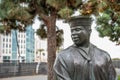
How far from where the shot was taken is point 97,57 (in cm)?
345

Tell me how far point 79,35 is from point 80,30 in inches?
2.0

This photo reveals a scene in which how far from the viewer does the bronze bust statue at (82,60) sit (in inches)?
132

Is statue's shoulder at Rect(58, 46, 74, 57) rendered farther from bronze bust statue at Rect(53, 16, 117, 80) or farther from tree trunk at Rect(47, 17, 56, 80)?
tree trunk at Rect(47, 17, 56, 80)

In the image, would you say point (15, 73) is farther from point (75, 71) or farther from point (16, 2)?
point (75, 71)

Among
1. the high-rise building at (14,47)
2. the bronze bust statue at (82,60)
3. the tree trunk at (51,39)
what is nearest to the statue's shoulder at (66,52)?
the bronze bust statue at (82,60)

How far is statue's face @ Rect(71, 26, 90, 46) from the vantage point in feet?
11.3

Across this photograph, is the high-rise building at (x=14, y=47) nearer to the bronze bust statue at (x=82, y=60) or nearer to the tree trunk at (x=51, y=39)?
the tree trunk at (x=51, y=39)

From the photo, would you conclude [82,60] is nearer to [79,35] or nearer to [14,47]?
[79,35]

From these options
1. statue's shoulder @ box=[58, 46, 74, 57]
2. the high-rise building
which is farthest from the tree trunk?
the high-rise building

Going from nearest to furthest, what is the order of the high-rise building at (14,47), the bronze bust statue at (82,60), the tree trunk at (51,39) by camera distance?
the bronze bust statue at (82,60), the tree trunk at (51,39), the high-rise building at (14,47)

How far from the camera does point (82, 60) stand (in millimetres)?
3383

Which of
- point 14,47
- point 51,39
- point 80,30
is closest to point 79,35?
point 80,30

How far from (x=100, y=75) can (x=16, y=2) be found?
11.2 meters

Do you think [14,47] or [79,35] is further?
[14,47]
